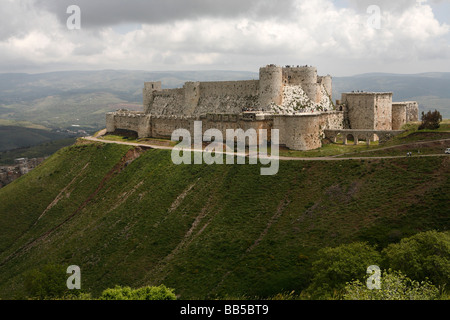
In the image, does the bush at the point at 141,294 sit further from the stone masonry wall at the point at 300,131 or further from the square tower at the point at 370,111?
the square tower at the point at 370,111

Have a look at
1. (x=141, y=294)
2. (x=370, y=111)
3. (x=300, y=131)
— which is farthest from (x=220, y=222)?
(x=370, y=111)

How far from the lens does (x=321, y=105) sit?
294 feet

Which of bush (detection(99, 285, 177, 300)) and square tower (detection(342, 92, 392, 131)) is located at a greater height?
square tower (detection(342, 92, 392, 131))

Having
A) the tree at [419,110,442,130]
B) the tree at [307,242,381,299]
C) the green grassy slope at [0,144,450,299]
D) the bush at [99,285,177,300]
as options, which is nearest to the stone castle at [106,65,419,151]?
the tree at [419,110,442,130]

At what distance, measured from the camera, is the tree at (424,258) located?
33.3m

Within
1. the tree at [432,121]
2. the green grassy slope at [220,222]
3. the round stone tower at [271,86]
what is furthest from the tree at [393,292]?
the round stone tower at [271,86]

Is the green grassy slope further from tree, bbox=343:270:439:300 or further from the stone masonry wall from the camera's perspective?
tree, bbox=343:270:439:300

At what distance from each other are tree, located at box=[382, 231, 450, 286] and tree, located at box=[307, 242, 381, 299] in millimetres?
2122

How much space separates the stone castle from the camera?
76.5 metres

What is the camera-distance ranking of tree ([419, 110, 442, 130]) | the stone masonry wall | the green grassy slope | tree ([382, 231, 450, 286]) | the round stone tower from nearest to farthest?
1. tree ([382, 231, 450, 286])
2. the green grassy slope
3. tree ([419, 110, 442, 130])
4. the stone masonry wall
5. the round stone tower

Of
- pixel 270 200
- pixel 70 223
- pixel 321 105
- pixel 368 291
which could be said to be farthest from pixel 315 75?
pixel 368 291

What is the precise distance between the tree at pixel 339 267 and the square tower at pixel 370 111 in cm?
5285

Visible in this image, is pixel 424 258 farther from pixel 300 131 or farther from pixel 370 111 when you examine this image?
pixel 370 111
